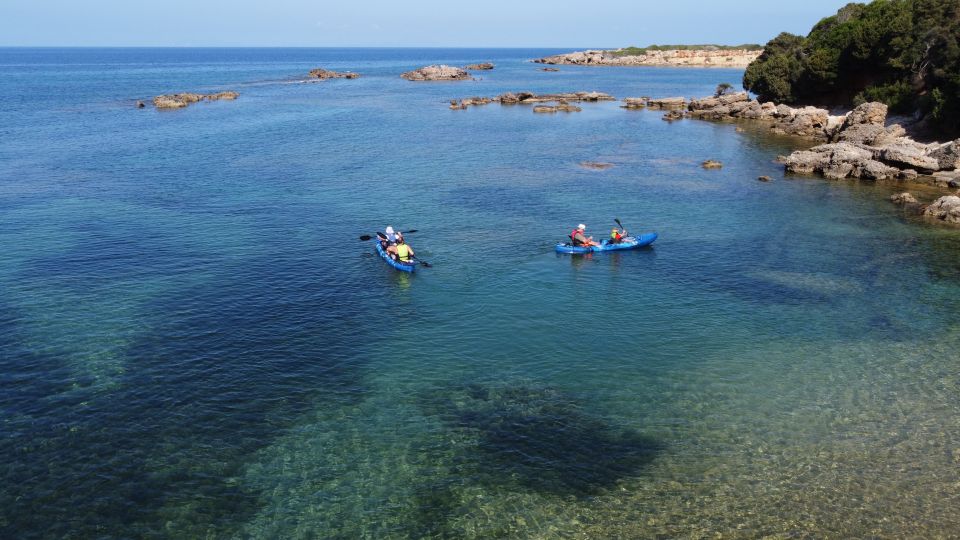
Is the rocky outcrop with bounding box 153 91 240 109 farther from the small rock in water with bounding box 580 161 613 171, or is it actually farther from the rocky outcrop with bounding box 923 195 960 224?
the rocky outcrop with bounding box 923 195 960 224

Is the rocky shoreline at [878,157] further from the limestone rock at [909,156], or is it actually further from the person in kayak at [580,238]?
the person in kayak at [580,238]

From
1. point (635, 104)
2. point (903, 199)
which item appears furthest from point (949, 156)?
point (635, 104)

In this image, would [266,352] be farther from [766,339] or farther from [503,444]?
[766,339]

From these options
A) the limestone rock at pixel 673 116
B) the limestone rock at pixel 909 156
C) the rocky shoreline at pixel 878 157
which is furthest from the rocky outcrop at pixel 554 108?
the limestone rock at pixel 909 156

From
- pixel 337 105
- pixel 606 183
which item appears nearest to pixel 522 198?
pixel 606 183

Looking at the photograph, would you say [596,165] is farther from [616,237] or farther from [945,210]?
[945,210]
